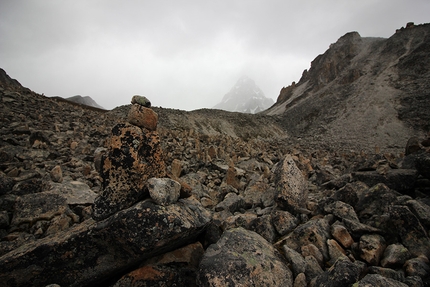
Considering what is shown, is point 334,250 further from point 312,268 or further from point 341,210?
point 341,210

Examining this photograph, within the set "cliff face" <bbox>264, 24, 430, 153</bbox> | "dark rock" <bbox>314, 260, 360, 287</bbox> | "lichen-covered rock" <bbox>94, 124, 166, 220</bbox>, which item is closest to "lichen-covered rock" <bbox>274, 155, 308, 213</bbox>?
"dark rock" <bbox>314, 260, 360, 287</bbox>

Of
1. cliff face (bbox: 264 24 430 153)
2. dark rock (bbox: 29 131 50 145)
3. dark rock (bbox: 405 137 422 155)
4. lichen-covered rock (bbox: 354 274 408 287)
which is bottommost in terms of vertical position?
lichen-covered rock (bbox: 354 274 408 287)

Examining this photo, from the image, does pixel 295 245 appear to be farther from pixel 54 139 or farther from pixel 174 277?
pixel 54 139

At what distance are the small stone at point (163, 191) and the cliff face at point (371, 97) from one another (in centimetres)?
3093

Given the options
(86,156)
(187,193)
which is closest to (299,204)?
(187,193)

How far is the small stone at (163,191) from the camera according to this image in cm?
303

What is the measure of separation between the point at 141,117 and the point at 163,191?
145 cm

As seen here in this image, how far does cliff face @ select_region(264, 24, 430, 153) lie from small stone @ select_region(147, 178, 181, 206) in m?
30.9

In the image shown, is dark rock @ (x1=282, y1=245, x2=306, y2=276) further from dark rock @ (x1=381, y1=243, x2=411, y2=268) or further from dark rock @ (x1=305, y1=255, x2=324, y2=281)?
dark rock @ (x1=381, y1=243, x2=411, y2=268)

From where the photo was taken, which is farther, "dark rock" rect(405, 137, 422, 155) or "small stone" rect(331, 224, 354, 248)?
"dark rock" rect(405, 137, 422, 155)

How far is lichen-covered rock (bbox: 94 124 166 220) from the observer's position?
3203 mm

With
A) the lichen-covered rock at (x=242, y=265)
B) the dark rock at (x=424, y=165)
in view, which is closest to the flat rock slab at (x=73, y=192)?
the lichen-covered rock at (x=242, y=265)

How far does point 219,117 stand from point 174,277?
3836 cm

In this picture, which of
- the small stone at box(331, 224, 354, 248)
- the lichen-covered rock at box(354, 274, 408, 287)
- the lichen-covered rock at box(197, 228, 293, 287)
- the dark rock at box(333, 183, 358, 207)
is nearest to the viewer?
the lichen-covered rock at box(354, 274, 408, 287)
